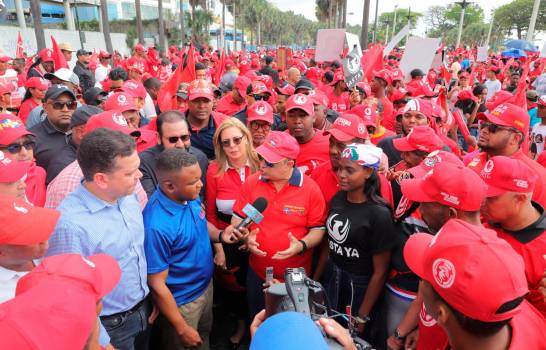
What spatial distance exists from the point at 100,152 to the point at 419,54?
9709 mm

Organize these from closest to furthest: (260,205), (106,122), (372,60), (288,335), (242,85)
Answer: (288,335), (260,205), (106,122), (242,85), (372,60)

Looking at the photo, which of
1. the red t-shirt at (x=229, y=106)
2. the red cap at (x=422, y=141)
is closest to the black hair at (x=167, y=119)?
the red cap at (x=422, y=141)

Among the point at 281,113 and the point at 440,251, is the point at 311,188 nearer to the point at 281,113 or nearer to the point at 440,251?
the point at 440,251

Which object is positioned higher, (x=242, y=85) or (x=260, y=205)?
(x=242, y=85)

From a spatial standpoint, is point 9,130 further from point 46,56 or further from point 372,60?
point 372,60

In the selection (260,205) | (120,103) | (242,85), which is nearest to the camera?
(260,205)

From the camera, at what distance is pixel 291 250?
2918 millimetres

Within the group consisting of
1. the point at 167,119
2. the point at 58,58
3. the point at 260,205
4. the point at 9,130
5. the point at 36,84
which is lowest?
the point at 260,205

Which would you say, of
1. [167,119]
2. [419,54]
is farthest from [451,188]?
[419,54]

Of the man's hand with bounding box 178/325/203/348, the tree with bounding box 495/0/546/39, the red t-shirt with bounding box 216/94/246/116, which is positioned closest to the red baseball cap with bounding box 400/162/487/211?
the man's hand with bounding box 178/325/203/348

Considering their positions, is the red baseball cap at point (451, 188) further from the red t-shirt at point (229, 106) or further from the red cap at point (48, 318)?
the red t-shirt at point (229, 106)

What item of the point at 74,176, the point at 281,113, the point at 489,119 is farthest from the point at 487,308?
the point at 281,113

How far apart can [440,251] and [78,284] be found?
1.42 m

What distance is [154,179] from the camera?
3.55m
